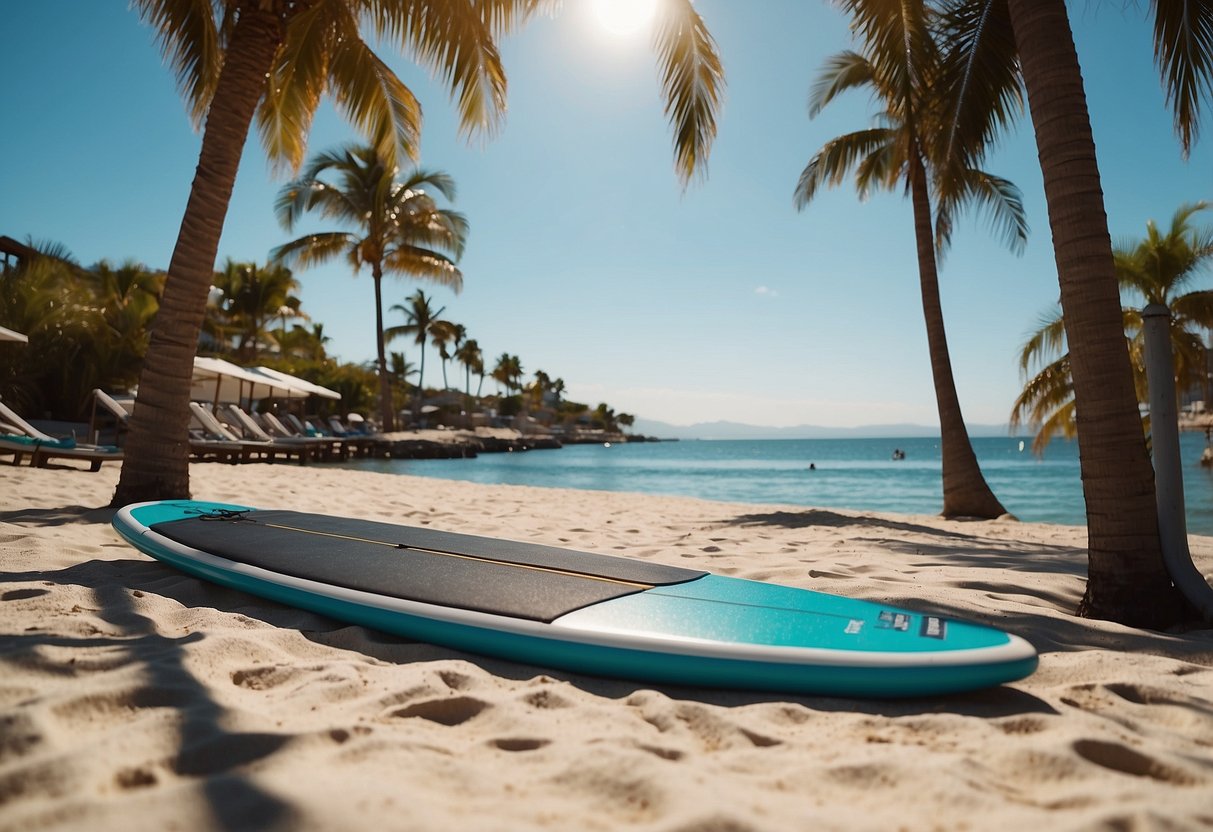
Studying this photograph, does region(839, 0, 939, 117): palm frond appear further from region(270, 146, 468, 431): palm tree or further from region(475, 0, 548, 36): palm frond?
region(270, 146, 468, 431): palm tree

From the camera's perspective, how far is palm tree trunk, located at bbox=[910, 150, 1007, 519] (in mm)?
8523

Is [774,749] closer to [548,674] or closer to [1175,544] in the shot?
[548,674]

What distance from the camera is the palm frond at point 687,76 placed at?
20.1 ft

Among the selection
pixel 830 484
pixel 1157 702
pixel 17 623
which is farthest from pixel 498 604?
pixel 830 484

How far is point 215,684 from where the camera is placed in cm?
193

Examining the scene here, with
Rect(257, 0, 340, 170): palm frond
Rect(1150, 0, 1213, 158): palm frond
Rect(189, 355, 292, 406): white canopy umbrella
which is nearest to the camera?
Rect(1150, 0, 1213, 158): palm frond

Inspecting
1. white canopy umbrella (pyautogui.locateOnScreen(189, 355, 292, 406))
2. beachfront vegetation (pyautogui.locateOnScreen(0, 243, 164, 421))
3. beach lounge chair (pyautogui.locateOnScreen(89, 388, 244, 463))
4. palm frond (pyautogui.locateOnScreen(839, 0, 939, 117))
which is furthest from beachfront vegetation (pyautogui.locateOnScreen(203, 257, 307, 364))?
palm frond (pyautogui.locateOnScreen(839, 0, 939, 117))

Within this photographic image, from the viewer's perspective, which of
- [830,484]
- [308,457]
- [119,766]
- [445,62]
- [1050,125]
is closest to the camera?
[119,766]

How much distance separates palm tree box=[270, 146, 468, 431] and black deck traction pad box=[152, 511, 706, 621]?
19.8 meters

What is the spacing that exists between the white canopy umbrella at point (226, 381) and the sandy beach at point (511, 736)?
508 inches

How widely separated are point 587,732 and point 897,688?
3.01 feet

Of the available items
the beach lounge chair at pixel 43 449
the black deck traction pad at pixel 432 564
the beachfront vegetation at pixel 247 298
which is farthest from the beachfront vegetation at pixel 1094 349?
the beachfront vegetation at pixel 247 298

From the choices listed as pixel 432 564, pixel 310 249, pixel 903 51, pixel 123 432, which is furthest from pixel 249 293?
pixel 432 564

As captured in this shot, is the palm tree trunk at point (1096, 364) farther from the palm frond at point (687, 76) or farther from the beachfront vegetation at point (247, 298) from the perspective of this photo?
the beachfront vegetation at point (247, 298)
